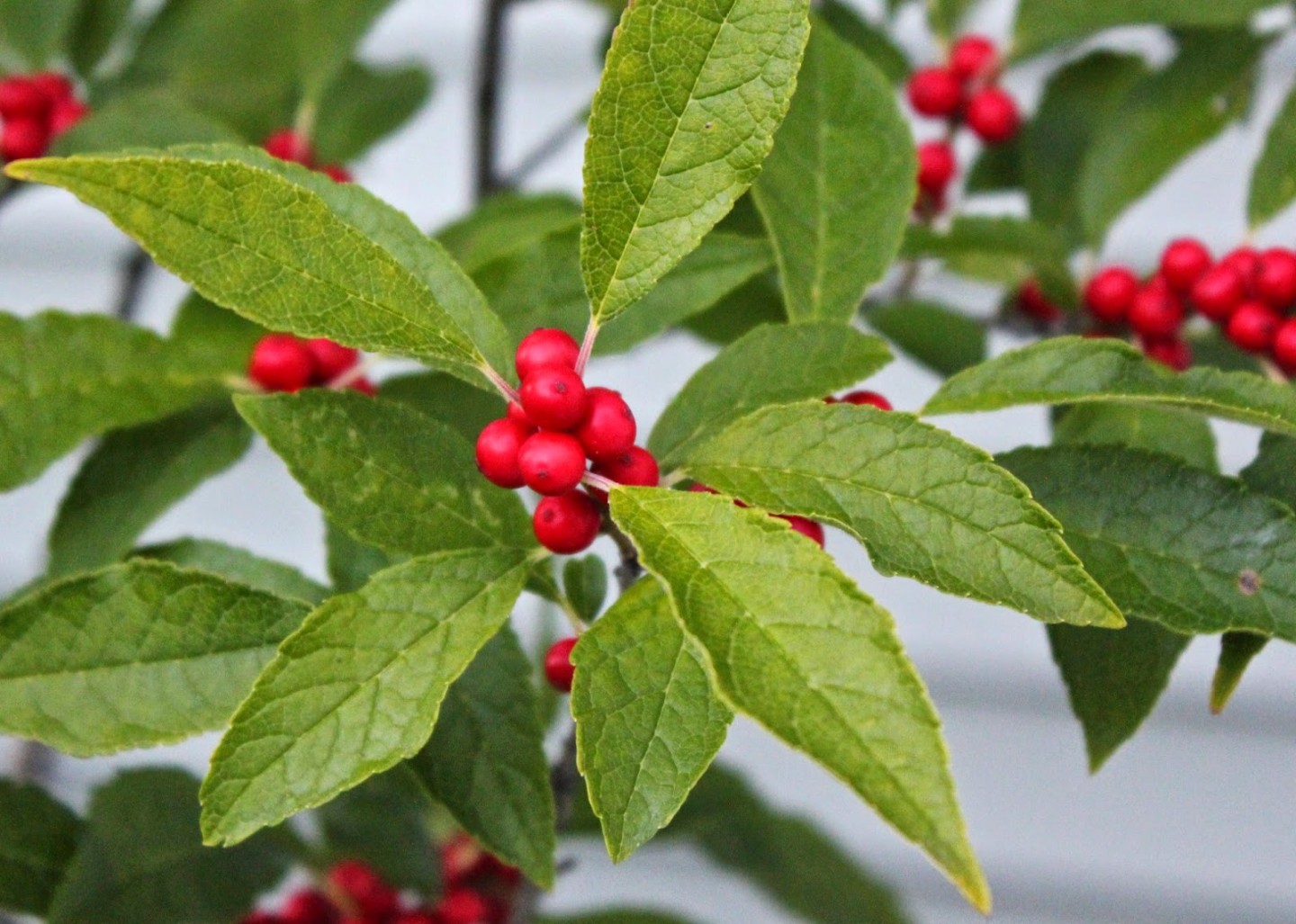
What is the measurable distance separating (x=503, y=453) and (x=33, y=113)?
680 millimetres

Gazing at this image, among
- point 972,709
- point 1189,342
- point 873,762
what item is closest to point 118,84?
point 1189,342

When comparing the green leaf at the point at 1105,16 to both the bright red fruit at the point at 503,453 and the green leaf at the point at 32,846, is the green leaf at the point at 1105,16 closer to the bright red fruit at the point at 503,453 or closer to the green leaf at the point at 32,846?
the bright red fruit at the point at 503,453

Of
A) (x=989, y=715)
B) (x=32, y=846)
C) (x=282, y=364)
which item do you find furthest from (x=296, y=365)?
(x=989, y=715)

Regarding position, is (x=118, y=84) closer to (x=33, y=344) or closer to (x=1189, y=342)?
(x=33, y=344)

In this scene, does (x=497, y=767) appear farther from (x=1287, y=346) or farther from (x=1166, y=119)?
(x=1166, y=119)

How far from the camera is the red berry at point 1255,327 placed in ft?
2.35

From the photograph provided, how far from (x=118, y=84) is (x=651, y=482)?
2.59 feet

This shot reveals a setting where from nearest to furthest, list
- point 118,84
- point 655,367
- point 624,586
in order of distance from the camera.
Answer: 1. point 624,586
2. point 118,84
3. point 655,367

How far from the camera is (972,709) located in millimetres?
2262

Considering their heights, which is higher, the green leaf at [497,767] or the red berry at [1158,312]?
the red berry at [1158,312]

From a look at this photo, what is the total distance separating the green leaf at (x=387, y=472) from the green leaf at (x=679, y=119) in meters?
0.11

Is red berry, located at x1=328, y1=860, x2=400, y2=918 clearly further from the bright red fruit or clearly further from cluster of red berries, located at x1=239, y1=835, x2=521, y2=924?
the bright red fruit

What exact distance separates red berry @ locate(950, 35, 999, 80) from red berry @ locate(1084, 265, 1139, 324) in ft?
0.83

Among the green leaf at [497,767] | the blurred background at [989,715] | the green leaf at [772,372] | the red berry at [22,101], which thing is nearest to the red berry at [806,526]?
the green leaf at [772,372]
